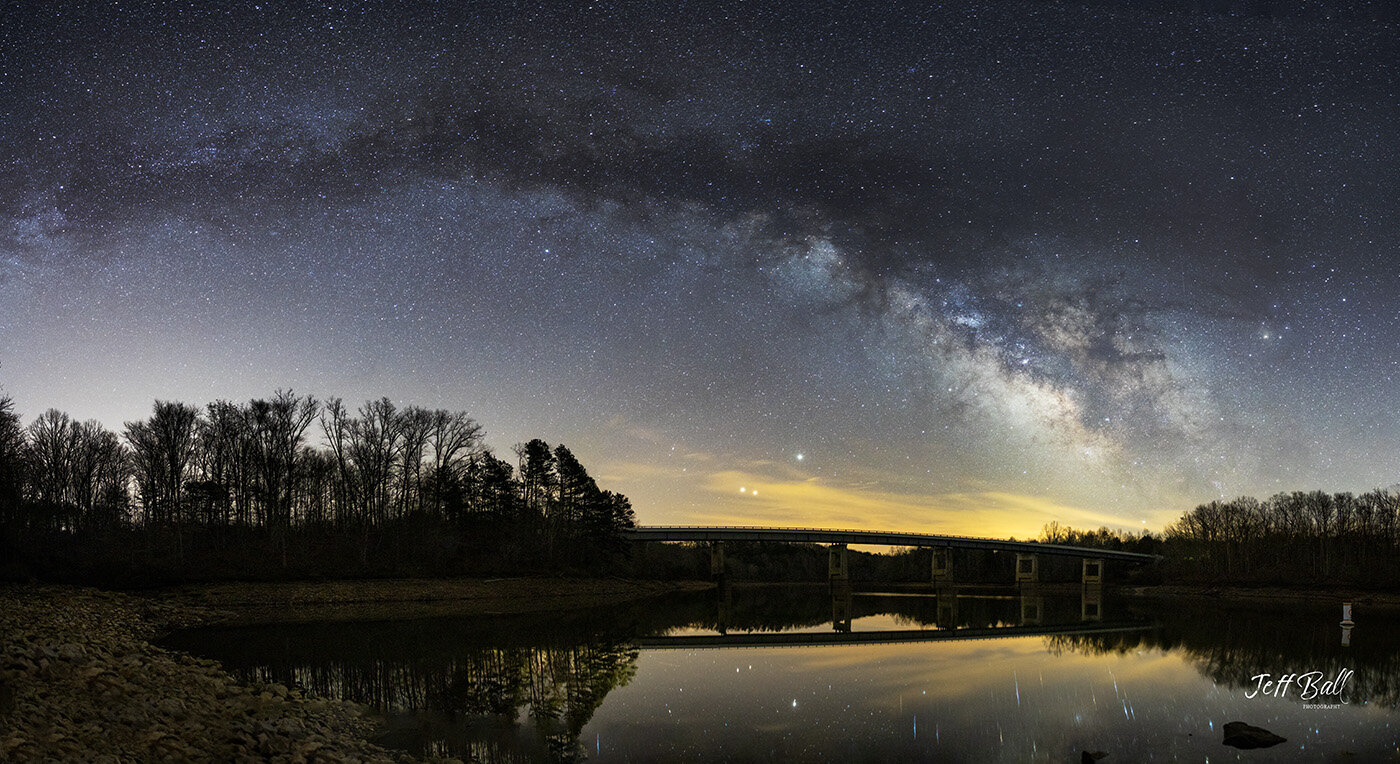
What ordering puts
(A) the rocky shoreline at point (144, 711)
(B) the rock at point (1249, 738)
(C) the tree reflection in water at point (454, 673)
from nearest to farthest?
(A) the rocky shoreline at point (144, 711) → (B) the rock at point (1249, 738) → (C) the tree reflection in water at point (454, 673)

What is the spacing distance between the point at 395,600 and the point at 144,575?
60.0ft

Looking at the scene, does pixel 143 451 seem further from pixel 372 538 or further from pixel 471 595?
pixel 471 595

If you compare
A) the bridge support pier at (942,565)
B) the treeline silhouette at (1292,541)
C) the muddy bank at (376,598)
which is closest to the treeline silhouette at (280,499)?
the muddy bank at (376,598)

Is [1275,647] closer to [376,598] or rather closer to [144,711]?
[144,711]

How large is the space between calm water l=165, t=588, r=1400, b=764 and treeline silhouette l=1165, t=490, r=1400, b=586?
293 ft

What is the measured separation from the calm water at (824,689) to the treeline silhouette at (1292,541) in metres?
89.3

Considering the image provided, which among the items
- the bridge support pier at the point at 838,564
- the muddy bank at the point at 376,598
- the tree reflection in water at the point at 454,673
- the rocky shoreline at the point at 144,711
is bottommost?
the bridge support pier at the point at 838,564

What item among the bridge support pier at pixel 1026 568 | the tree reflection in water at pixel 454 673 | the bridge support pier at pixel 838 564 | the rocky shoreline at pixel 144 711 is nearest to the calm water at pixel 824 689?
the tree reflection in water at pixel 454 673

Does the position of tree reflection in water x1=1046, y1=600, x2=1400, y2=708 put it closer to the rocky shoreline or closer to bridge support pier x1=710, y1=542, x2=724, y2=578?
the rocky shoreline

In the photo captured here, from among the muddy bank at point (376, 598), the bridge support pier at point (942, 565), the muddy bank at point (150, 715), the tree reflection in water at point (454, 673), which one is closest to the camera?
the muddy bank at point (150, 715)

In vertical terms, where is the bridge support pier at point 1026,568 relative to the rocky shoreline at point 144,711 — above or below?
below

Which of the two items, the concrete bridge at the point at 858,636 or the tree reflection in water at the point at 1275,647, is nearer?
the tree reflection in water at the point at 1275,647

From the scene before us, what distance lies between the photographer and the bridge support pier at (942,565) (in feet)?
506

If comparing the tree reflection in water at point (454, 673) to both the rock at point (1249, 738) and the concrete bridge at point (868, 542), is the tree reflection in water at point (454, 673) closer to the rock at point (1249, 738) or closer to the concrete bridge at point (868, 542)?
the rock at point (1249, 738)
